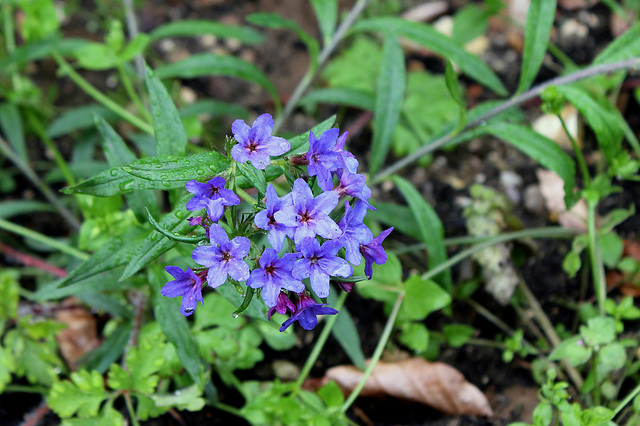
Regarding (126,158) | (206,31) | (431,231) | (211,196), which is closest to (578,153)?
(431,231)

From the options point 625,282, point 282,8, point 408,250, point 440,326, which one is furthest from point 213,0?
point 625,282

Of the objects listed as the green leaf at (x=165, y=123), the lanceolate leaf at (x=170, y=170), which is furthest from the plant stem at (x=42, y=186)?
the lanceolate leaf at (x=170, y=170)

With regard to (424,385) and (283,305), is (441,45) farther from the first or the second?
(283,305)

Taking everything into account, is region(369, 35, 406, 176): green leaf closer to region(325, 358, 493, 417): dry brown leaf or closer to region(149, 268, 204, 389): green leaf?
region(325, 358, 493, 417): dry brown leaf

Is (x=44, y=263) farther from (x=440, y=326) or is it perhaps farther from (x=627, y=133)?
(x=627, y=133)

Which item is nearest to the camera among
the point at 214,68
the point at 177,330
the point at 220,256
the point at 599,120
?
the point at 220,256

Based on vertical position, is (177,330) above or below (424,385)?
above
